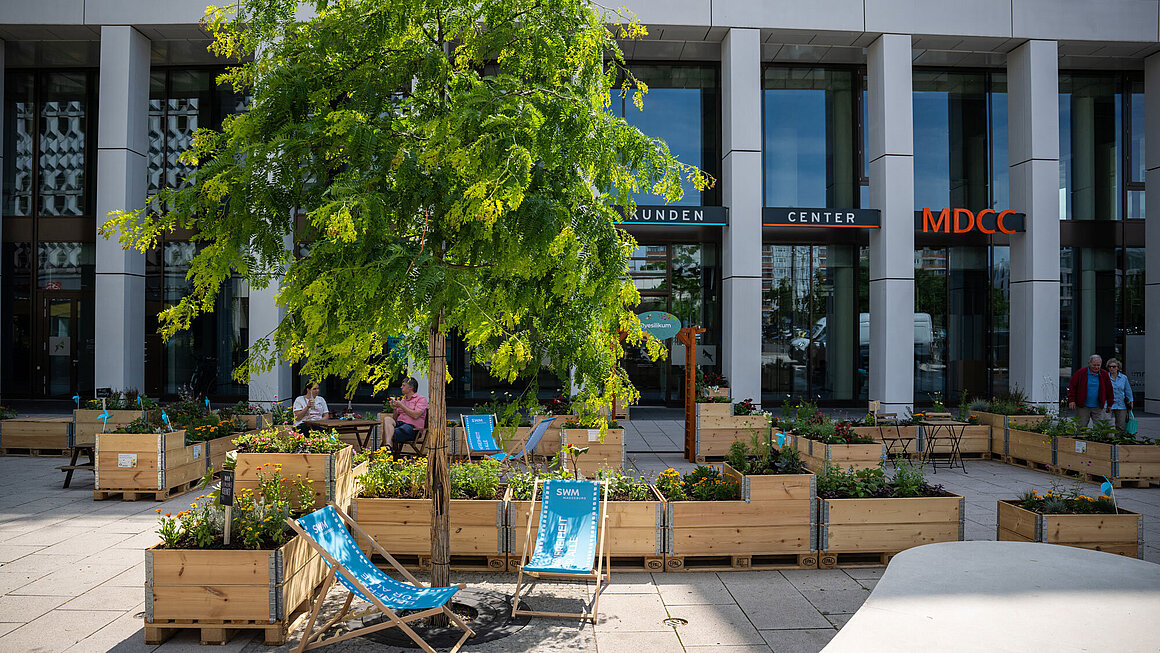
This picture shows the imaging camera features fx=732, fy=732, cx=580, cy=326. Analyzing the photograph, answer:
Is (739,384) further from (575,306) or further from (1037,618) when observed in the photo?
(1037,618)

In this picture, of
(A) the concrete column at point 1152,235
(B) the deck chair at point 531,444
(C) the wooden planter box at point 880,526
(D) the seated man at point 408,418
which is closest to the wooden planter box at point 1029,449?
(C) the wooden planter box at point 880,526

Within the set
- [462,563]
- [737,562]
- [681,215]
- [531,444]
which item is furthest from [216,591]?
[681,215]

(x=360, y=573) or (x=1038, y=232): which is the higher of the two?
(x=1038, y=232)

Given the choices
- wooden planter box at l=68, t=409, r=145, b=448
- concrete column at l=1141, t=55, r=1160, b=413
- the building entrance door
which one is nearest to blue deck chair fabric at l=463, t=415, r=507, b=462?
wooden planter box at l=68, t=409, r=145, b=448

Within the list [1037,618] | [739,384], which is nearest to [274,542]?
[1037,618]

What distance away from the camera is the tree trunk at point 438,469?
5320 mm

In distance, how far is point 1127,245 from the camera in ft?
61.7

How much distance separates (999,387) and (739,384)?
7712mm

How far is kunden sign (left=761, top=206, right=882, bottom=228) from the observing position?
16.3m

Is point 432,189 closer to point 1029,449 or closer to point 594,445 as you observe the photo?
point 594,445

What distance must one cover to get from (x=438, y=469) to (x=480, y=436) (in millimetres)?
5397

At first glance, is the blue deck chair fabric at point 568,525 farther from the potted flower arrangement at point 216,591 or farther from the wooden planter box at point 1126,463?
the wooden planter box at point 1126,463

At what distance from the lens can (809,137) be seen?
18.7 meters

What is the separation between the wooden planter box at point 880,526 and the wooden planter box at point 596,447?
4.06 meters
